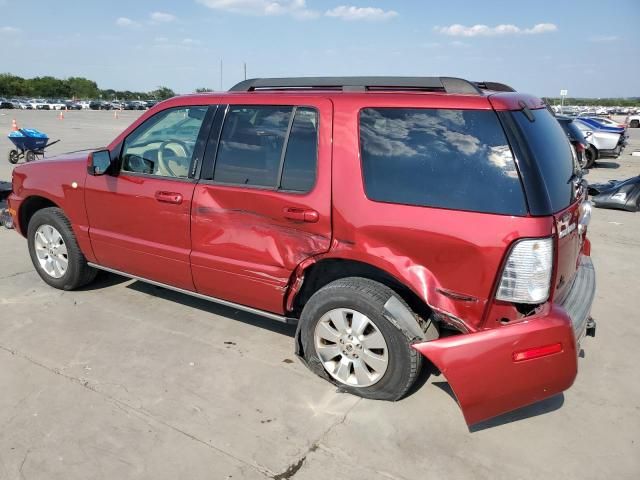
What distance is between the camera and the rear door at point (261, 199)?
124 inches

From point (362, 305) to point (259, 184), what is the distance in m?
1.07

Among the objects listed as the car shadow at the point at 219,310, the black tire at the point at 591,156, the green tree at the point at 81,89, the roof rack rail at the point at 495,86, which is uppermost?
the green tree at the point at 81,89

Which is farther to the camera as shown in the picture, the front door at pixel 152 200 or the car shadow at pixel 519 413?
the front door at pixel 152 200

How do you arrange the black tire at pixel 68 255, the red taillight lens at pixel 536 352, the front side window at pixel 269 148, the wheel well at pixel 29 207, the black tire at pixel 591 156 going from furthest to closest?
the black tire at pixel 591 156, the wheel well at pixel 29 207, the black tire at pixel 68 255, the front side window at pixel 269 148, the red taillight lens at pixel 536 352

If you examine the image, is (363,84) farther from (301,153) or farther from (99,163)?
(99,163)

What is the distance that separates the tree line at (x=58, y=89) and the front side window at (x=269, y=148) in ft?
343

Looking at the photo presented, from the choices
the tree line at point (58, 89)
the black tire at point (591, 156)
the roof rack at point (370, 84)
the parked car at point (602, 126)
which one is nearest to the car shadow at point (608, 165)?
the black tire at point (591, 156)

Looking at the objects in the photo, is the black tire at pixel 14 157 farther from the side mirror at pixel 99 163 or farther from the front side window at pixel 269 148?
the front side window at pixel 269 148

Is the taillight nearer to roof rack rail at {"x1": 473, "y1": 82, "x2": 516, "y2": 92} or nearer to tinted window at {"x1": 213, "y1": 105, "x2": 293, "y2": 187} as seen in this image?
roof rack rail at {"x1": 473, "y1": 82, "x2": 516, "y2": 92}

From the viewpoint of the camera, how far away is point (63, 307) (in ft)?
14.4

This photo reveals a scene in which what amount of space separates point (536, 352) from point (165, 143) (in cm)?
303

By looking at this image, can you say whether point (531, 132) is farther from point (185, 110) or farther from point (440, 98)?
point (185, 110)

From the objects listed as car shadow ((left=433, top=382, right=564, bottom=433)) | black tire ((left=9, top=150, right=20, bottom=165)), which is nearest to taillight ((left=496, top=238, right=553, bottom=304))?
car shadow ((left=433, top=382, right=564, bottom=433))

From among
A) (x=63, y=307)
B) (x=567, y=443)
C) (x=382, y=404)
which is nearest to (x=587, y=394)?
(x=567, y=443)
